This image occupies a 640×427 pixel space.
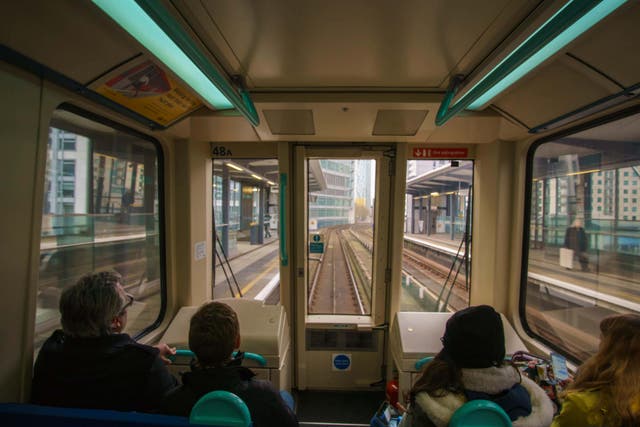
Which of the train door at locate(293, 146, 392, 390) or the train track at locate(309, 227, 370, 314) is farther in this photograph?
the train track at locate(309, 227, 370, 314)

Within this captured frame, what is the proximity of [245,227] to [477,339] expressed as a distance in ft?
11.0

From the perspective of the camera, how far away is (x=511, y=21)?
131 cm

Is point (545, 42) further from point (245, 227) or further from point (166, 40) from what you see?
point (245, 227)

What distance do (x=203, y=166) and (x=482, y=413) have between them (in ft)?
9.37

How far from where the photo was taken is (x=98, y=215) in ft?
6.67

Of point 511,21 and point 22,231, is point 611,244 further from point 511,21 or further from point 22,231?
point 22,231

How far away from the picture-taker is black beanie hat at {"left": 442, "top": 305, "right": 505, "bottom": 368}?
45.5 inches

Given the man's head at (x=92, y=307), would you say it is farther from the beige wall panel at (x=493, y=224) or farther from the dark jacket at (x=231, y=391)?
the beige wall panel at (x=493, y=224)

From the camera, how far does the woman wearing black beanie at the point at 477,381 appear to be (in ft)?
3.77

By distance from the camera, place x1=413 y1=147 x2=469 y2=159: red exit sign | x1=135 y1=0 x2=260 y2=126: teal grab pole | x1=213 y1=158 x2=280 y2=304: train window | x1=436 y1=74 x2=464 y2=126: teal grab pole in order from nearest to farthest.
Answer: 1. x1=135 y1=0 x2=260 y2=126: teal grab pole
2. x1=436 y1=74 x2=464 y2=126: teal grab pole
3. x1=413 y1=147 x2=469 y2=159: red exit sign
4. x1=213 y1=158 x2=280 y2=304: train window

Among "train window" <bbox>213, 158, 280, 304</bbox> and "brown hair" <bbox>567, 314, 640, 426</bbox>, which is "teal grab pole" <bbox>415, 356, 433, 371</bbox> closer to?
"brown hair" <bbox>567, 314, 640, 426</bbox>

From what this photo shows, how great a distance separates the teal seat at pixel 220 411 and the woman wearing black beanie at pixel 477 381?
2.46 feet

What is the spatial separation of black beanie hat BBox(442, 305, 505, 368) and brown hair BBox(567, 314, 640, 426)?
1.70ft

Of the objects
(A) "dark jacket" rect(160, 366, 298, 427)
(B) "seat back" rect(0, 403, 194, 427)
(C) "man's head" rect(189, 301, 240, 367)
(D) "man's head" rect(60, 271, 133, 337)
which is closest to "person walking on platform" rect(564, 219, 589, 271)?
(A) "dark jacket" rect(160, 366, 298, 427)
